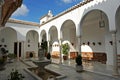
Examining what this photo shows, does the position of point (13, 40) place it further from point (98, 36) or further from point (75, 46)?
point (98, 36)

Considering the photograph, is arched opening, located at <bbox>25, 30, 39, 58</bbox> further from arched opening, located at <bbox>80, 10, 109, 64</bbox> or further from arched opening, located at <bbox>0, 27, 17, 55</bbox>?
arched opening, located at <bbox>80, 10, 109, 64</bbox>

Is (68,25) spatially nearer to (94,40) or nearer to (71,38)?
(71,38)

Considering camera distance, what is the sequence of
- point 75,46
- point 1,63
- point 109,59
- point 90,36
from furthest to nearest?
point 75,46 < point 90,36 < point 109,59 < point 1,63

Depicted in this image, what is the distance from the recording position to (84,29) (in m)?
14.9

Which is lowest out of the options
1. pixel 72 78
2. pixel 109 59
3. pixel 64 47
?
pixel 72 78

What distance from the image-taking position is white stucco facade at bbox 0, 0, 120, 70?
297 inches

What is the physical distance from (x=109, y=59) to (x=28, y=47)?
531 inches

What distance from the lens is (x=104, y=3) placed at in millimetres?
7867

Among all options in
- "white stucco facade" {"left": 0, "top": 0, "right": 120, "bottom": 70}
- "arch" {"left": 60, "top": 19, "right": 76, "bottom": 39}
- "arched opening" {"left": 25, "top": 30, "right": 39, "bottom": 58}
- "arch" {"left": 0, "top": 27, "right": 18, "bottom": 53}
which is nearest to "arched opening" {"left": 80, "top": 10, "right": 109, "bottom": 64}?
"white stucco facade" {"left": 0, "top": 0, "right": 120, "bottom": 70}

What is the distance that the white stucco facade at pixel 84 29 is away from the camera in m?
7.55

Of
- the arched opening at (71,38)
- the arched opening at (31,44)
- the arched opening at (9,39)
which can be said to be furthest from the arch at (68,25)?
the arched opening at (9,39)

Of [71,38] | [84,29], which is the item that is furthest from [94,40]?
[71,38]

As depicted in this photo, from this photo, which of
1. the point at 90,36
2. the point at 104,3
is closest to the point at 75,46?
the point at 90,36

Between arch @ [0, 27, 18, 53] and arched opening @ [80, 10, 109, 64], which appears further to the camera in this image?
arch @ [0, 27, 18, 53]
